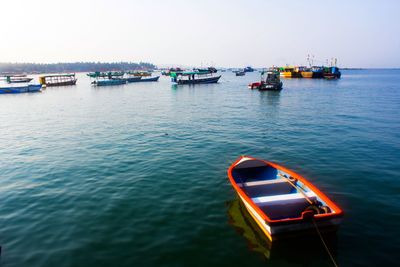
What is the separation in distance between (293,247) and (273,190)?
3451mm

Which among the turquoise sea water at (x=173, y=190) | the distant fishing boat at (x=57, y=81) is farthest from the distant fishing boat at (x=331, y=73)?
the distant fishing boat at (x=57, y=81)

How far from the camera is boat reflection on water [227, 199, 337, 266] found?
30.7 feet

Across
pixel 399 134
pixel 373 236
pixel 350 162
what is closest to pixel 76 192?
pixel 373 236

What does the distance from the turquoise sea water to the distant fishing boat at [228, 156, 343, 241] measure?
0.88 meters

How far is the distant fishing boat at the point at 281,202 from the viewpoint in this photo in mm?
9516

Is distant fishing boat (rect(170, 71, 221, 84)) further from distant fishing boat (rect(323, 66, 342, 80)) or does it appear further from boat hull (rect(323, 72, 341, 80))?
distant fishing boat (rect(323, 66, 342, 80))

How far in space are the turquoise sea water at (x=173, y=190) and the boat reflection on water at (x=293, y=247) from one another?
0.16 ft

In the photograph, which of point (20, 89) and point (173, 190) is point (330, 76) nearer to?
point (20, 89)

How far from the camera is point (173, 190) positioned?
14820mm

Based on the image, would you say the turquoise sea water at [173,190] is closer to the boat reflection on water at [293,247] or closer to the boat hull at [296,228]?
the boat reflection on water at [293,247]

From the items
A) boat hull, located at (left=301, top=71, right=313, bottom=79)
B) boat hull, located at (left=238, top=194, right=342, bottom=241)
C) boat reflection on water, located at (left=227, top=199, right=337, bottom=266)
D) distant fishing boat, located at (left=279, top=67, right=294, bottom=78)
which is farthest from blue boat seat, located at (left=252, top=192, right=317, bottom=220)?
distant fishing boat, located at (left=279, top=67, right=294, bottom=78)

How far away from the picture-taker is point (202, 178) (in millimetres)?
16375

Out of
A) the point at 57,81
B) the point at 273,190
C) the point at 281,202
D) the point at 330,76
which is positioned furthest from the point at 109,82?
the point at 281,202

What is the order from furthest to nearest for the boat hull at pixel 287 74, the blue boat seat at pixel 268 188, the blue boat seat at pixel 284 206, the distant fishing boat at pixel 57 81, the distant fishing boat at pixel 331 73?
the boat hull at pixel 287 74
the distant fishing boat at pixel 331 73
the distant fishing boat at pixel 57 81
the blue boat seat at pixel 268 188
the blue boat seat at pixel 284 206
